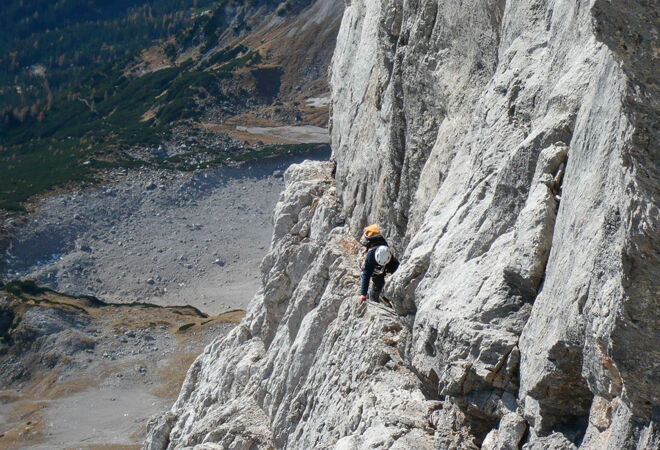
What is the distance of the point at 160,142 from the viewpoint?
109 meters

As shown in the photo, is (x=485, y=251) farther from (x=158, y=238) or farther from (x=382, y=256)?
(x=158, y=238)

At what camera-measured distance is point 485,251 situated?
1207cm

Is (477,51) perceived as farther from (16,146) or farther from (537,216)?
(16,146)

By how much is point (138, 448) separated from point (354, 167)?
2948 centimetres

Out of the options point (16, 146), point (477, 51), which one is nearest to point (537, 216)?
point (477, 51)

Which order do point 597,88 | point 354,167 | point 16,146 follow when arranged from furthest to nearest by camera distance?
1. point 16,146
2. point 354,167
3. point 597,88

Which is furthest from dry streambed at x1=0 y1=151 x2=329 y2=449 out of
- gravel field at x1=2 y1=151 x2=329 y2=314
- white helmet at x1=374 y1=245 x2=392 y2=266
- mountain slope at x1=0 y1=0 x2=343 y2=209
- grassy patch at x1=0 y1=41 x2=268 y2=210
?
Answer: white helmet at x1=374 y1=245 x2=392 y2=266

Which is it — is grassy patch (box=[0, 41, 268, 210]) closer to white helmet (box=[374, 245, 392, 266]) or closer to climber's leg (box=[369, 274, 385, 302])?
climber's leg (box=[369, 274, 385, 302])

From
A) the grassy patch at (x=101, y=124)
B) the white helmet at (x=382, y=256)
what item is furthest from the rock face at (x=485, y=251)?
the grassy patch at (x=101, y=124)

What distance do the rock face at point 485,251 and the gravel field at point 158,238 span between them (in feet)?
171

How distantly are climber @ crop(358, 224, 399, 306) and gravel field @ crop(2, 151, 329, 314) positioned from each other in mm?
55642

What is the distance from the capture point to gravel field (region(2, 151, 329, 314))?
7825 centimetres

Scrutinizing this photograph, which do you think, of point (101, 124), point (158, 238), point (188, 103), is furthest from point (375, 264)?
point (101, 124)

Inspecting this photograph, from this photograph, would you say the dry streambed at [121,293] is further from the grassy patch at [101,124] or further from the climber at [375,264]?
the climber at [375,264]
